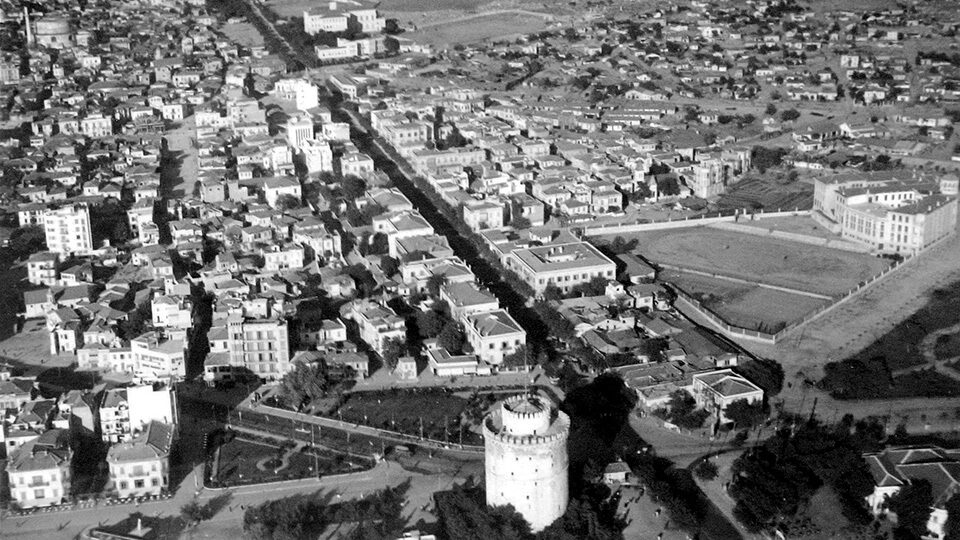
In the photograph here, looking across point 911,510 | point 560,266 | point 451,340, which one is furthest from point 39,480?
point 560,266

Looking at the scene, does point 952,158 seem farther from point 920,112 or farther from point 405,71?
point 405,71

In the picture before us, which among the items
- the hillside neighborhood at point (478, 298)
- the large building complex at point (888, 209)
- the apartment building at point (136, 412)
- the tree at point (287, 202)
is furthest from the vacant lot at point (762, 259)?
the apartment building at point (136, 412)

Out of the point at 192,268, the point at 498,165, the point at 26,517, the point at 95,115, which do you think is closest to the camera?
the point at 26,517

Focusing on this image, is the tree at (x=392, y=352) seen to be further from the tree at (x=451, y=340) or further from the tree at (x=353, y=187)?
the tree at (x=353, y=187)

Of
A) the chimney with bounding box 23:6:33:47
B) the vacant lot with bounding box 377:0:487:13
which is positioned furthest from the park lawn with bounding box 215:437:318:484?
the vacant lot with bounding box 377:0:487:13

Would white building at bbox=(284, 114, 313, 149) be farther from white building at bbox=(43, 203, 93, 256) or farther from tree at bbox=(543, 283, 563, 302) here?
tree at bbox=(543, 283, 563, 302)

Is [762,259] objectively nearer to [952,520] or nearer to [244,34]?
[952,520]

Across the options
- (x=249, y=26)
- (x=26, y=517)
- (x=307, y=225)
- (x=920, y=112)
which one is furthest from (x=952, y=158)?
(x=249, y=26)
